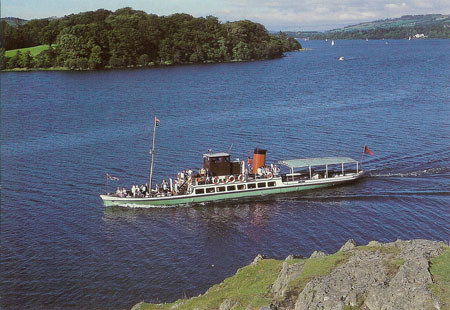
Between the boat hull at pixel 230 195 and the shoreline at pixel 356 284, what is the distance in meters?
32.9

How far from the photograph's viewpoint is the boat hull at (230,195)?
68.7 metres

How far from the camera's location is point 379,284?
2830cm

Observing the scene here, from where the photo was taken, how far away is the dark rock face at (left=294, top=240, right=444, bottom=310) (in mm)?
26808

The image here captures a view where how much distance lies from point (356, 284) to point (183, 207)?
43039mm

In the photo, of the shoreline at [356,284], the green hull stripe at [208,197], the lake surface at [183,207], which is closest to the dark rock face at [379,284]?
the shoreline at [356,284]

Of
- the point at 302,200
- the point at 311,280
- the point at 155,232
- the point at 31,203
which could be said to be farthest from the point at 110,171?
the point at 311,280

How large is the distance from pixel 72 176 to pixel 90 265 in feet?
100

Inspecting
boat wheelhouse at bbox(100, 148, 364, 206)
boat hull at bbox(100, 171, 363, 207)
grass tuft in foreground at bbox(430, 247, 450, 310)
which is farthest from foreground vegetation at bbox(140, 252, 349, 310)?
boat wheelhouse at bbox(100, 148, 364, 206)

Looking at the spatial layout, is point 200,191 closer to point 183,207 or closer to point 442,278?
point 183,207

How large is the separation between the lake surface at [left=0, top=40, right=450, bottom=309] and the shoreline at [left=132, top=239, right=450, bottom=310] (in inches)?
542

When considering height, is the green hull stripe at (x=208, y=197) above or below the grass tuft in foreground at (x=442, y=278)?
below

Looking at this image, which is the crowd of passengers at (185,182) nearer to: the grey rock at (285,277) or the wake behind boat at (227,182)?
the wake behind boat at (227,182)

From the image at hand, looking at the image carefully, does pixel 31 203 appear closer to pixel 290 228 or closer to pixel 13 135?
pixel 290 228

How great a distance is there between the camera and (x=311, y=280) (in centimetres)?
3030
